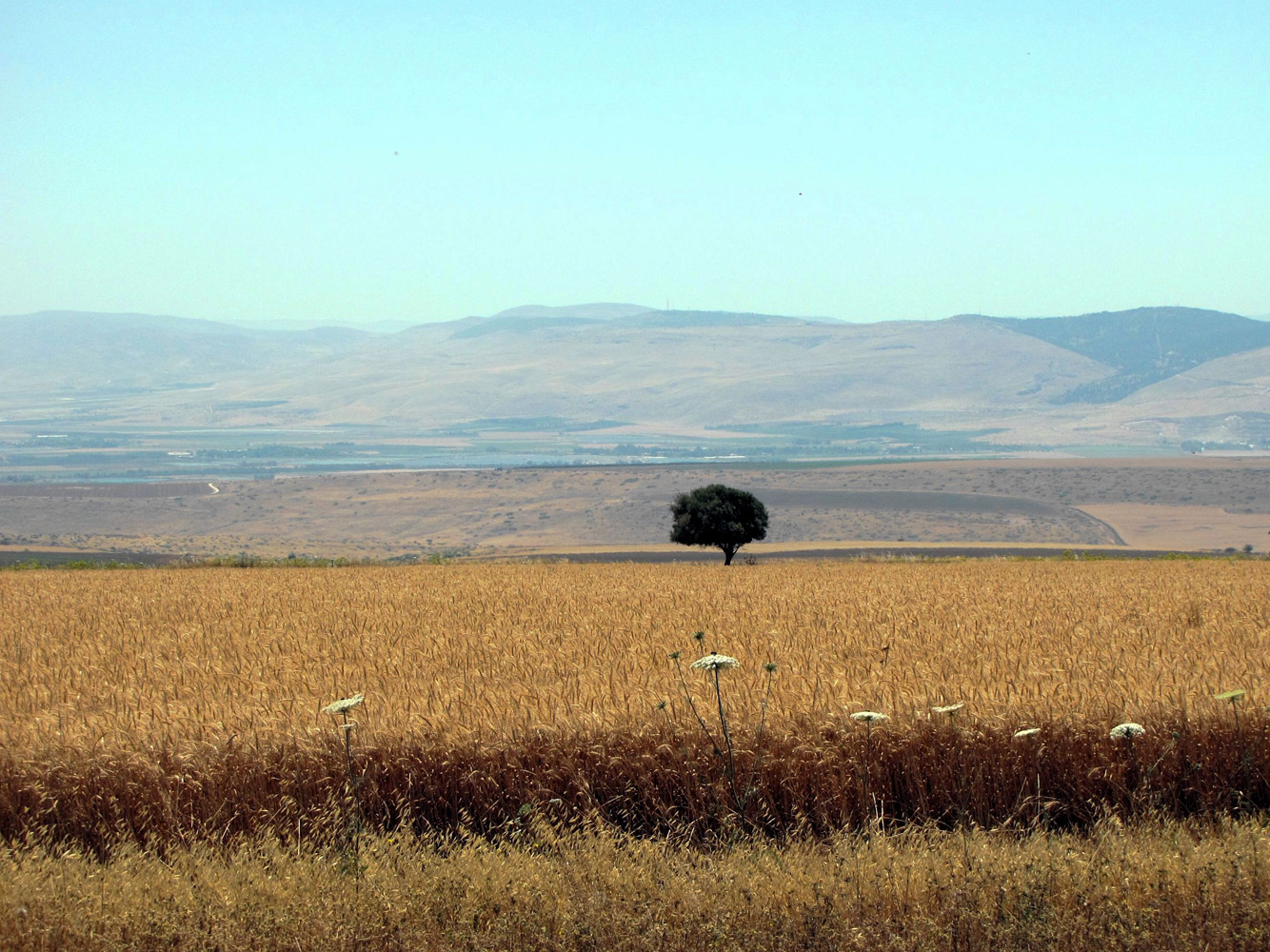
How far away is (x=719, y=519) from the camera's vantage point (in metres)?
46.9

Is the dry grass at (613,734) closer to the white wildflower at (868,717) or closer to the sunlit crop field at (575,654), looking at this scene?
the sunlit crop field at (575,654)

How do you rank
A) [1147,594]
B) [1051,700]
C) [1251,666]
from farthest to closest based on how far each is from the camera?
[1147,594] < [1251,666] < [1051,700]

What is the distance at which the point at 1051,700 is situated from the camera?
905cm

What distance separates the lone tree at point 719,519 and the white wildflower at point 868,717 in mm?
38174

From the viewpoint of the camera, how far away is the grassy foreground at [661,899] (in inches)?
239

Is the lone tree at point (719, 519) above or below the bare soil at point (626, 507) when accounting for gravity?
above

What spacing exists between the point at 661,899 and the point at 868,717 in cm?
237

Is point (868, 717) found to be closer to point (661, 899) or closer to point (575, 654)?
point (661, 899)

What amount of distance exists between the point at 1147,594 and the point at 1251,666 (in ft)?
36.0

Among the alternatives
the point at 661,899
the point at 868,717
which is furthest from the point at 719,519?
the point at 661,899

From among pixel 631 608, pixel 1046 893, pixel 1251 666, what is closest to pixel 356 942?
pixel 1046 893

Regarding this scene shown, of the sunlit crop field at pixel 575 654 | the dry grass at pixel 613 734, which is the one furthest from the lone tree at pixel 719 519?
the dry grass at pixel 613 734

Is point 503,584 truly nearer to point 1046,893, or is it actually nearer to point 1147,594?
point 1147,594

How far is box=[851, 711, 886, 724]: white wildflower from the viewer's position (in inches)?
307
